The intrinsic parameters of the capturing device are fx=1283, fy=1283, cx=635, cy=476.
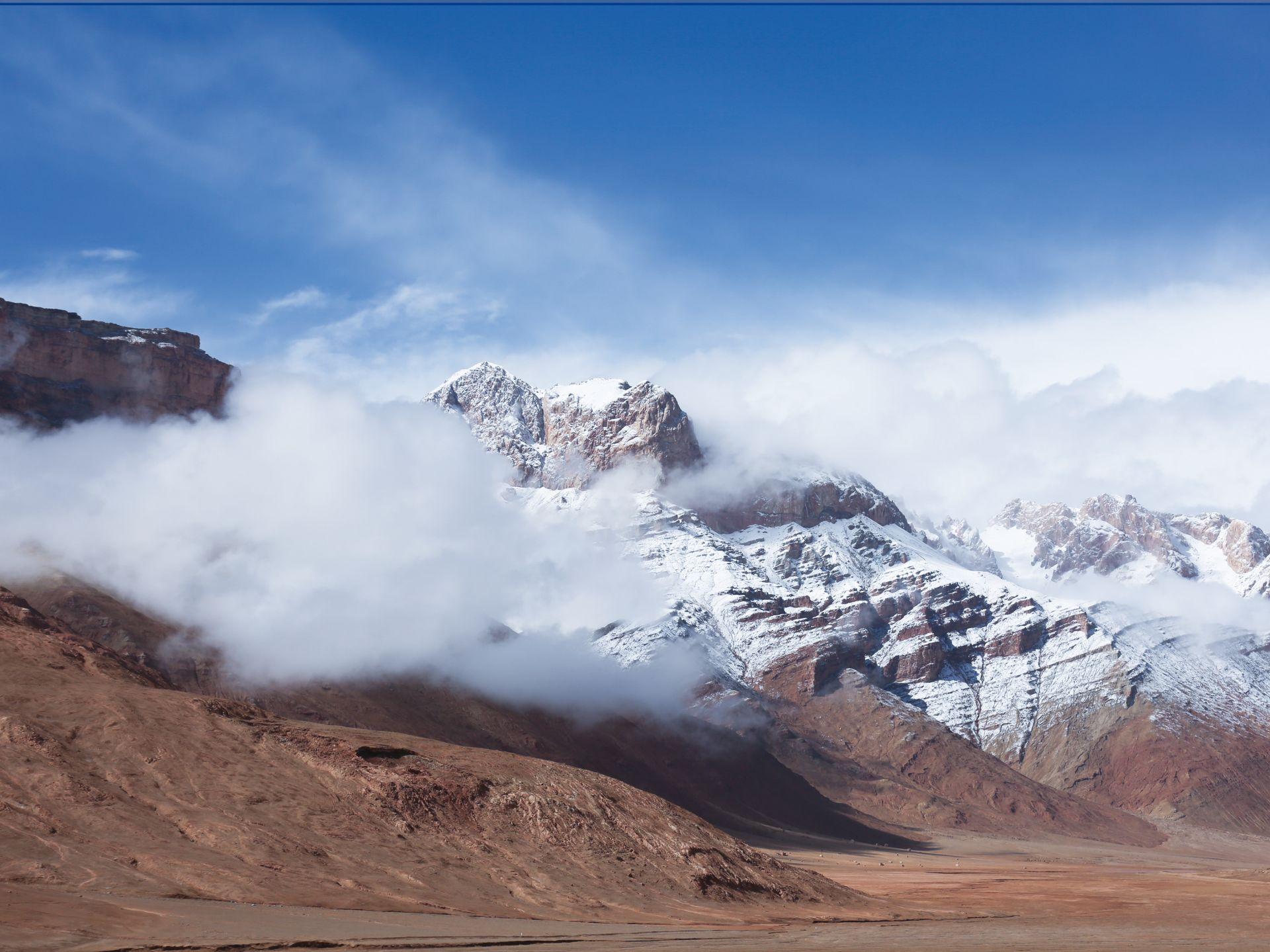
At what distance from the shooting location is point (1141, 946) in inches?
2645

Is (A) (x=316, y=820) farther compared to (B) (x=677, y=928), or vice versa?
(A) (x=316, y=820)

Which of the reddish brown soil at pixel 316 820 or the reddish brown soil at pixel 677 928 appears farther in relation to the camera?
the reddish brown soil at pixel 316 820

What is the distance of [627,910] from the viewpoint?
7162cm

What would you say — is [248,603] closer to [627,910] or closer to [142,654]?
[142,654]

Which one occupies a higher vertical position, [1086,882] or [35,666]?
[35,666]

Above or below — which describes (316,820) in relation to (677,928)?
above

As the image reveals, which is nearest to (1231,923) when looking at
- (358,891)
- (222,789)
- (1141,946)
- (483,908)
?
(1141,946)

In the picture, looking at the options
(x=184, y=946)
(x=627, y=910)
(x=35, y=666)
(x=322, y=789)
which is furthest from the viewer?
(x=35, y=666)

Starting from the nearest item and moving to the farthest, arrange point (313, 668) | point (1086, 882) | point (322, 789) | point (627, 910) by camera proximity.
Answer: point (627, 910), point (322, 789), point (1086, 882), point (313, 668)

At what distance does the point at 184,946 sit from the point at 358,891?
1783cm

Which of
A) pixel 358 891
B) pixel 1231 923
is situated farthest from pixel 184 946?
pixel 1231 923

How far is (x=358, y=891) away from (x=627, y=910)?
15561 millimetres

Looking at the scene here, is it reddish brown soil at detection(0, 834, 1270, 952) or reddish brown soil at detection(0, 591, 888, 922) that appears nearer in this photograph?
reddish brown soil at detection(0, 834, 1270, 952)

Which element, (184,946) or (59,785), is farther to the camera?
(59,785)
